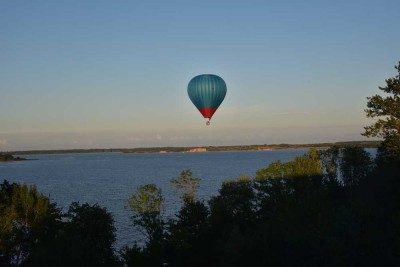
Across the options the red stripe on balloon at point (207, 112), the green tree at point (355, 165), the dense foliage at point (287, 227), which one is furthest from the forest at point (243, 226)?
the green tree at point (355, 165)

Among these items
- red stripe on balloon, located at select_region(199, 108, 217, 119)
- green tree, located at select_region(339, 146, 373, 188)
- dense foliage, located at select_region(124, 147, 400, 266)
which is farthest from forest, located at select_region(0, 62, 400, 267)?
green tree, located at select_region(339, 146, 373, 188)

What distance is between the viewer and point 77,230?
49781 millimetres

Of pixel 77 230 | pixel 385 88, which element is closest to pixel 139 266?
pixel 77 230

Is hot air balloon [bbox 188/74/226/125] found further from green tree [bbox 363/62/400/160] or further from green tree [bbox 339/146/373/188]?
green tree [bbox 339/146/373/188]

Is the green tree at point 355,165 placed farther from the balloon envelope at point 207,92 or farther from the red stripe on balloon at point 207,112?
the balloon envelope at point 207,92

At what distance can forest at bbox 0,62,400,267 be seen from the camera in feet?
98.5

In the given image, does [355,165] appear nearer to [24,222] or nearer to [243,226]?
[243,226]

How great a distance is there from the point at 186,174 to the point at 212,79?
66.8 ft

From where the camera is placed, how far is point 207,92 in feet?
194

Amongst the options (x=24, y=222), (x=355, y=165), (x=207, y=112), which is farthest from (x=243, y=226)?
(x=355, y=165)

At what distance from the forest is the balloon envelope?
10142 millimetres

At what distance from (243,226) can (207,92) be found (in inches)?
617

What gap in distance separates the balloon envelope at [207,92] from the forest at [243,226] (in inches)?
399

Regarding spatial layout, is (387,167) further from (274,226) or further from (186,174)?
(186,174)
